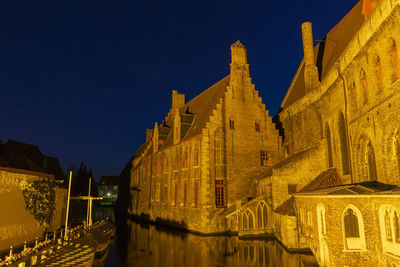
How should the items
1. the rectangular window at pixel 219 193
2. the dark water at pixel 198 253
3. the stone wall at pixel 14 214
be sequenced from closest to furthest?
the dark water at pixel 198 253, the stone wall at pixel 14 214, the rectangular window at pixel 219 193

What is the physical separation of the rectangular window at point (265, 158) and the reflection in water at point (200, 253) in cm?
932

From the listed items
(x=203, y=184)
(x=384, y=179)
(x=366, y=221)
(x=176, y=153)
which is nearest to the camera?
(x=366, y=221)

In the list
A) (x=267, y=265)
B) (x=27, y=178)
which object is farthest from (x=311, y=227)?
(x=27, y=178)

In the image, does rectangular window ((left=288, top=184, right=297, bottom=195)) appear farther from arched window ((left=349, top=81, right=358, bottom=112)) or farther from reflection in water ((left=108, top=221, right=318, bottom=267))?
arched window ((left=349, top=81, right=358, bottom=112))

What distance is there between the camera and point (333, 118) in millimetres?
19531

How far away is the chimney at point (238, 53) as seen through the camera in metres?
30.4

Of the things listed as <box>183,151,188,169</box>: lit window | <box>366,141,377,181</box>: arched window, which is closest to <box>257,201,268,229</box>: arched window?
<box>183,151,188,169</box>: lit window

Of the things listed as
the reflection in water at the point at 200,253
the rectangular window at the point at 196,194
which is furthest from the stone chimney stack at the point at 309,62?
the reflection in water at the point at 200,253

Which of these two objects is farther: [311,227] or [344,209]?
[311,227]

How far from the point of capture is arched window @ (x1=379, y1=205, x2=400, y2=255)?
32.8ft

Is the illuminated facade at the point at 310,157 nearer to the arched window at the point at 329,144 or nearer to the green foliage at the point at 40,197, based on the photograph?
the arched window at the point at 329,144

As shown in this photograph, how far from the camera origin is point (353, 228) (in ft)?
39.2

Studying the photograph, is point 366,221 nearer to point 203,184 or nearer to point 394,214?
point 394,214

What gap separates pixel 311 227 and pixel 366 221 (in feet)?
12.5
